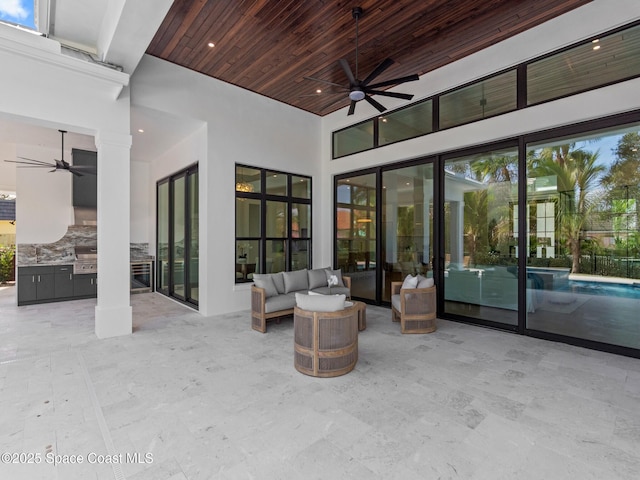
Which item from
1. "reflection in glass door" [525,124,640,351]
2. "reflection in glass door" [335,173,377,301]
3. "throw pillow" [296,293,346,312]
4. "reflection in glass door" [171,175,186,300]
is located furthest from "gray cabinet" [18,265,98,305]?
"reflection in glass door" [525,124,640,351]

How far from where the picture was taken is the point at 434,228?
565cm

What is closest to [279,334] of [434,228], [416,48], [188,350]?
[188,350]

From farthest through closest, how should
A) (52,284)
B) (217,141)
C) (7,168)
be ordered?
(7,168)
(52,284)
(217,141)

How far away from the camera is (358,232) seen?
7.03 meters

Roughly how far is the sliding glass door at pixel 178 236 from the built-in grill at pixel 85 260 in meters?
1.39

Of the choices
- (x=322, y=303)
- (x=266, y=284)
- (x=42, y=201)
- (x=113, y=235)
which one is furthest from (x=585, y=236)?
(x=42, y=201)

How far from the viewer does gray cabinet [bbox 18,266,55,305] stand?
6.60 metres

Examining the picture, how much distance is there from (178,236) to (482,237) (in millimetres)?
6234

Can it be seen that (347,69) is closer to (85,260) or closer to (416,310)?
(416,310)

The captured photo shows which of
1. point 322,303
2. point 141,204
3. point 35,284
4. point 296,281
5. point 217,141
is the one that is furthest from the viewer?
point 141,204

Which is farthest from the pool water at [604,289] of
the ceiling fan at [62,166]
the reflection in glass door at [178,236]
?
the ceiling fan at [62,166]

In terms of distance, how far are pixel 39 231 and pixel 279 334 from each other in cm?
635

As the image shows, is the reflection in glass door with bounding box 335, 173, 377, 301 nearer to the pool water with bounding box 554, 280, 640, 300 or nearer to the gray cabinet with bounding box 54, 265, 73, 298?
the pool water with bounding box 554, 280, 640, 300

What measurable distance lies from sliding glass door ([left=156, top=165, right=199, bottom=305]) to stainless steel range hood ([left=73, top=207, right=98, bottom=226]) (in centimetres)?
142
